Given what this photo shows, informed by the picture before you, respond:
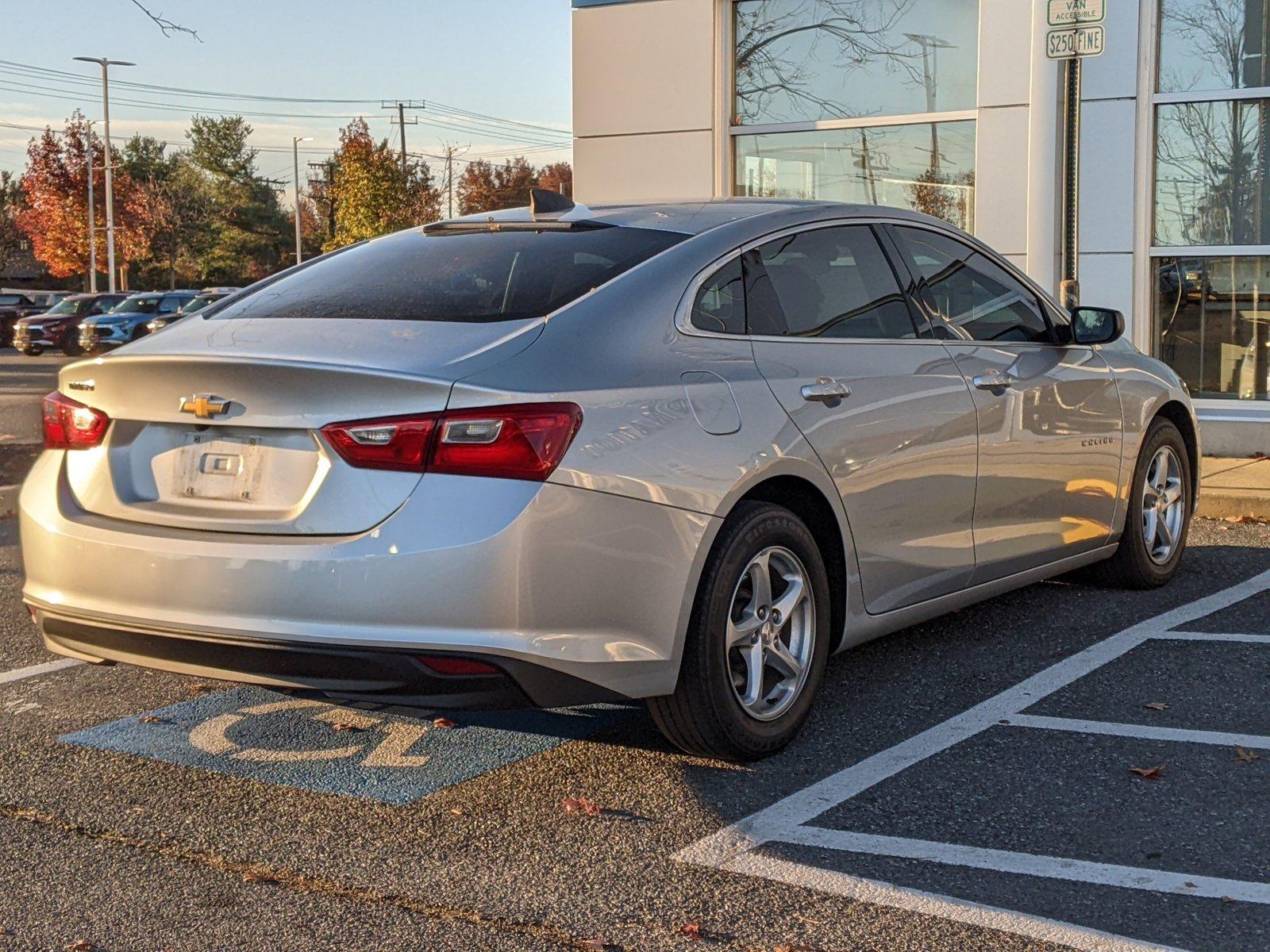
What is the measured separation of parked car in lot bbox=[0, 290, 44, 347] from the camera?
1748 inches

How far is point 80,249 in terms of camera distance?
7662cm

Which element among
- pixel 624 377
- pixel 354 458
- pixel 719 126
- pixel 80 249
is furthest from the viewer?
pixel 80 249

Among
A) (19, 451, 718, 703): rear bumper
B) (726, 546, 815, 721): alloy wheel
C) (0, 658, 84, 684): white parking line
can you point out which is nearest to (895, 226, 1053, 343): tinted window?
(726, 546, 815, 721): alloy wheel

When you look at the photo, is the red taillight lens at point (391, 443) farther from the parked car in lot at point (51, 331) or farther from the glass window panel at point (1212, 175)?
the parked car in lot at point (51, 331)

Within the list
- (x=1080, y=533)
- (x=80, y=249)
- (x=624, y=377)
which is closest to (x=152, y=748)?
(x=624, y=377)

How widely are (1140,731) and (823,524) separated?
3.69 feet

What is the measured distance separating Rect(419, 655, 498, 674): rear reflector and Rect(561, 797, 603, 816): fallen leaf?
54cm

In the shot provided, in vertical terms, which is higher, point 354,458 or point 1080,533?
point 354,458

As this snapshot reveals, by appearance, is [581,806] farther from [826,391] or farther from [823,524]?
[826,391]

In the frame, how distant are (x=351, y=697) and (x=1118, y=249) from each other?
9050mm

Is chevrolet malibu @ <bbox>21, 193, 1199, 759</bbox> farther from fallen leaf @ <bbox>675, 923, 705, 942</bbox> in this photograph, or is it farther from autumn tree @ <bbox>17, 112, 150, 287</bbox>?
autumn tree @ <bbox>17, 112, 150, 287</bbox>

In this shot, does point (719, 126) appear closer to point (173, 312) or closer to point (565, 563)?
point (565, 563)

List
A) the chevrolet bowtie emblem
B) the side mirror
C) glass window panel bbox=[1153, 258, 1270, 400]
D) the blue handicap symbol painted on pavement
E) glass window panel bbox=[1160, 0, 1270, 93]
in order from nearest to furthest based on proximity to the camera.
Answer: the chevrolet bowtie emblem, the blue handicap symbol painted on pavement, the side mirror, glass window panel bbox=[1160, 0, 1270, 93], glass window panel bbox=[1153, 258, 1270, 400]

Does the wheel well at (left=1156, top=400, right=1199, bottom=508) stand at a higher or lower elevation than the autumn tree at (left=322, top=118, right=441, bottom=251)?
lower
